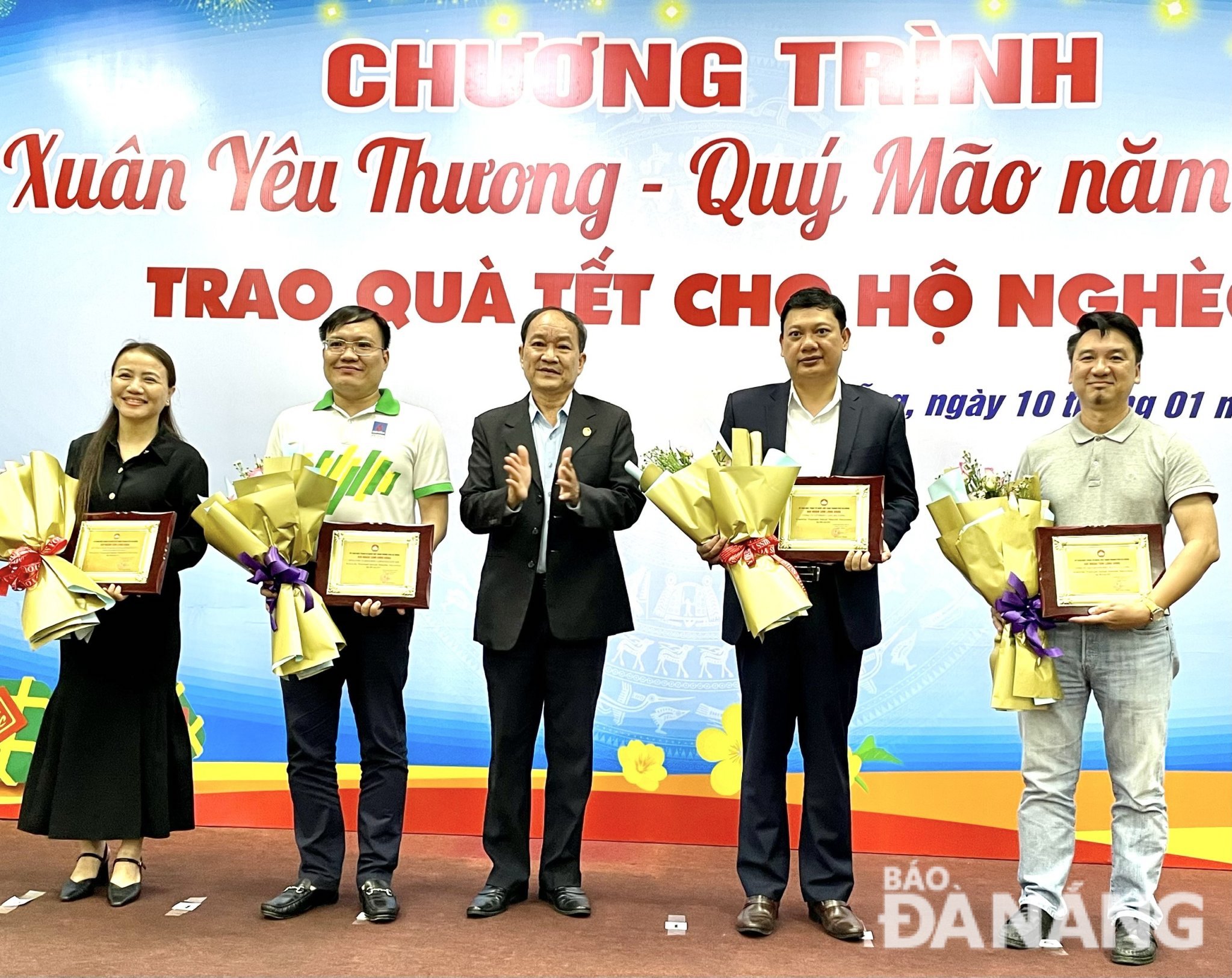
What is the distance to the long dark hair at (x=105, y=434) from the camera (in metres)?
3.33

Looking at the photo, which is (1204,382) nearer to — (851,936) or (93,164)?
(851,936)

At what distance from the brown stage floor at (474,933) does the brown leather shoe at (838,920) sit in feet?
0.10

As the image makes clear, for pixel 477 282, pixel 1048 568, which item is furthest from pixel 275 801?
pixel 1048 568

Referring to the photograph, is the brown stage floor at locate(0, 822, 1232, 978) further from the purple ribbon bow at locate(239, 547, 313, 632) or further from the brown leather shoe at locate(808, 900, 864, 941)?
the purple ribbon bow at locate(239, 547, 313, 632)

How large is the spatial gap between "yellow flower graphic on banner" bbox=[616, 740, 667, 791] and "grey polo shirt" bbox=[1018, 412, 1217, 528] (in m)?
1.71

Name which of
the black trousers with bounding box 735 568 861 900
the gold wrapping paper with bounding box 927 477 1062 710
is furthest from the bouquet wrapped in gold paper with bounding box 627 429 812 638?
the gold wrapping paper with bounding box 927 477 1062 710

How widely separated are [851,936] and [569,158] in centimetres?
267

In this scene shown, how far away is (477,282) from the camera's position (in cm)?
438

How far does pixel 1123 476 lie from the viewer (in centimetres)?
311

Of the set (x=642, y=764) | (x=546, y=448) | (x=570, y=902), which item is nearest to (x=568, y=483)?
(x=546, y=448)

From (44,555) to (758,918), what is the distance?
2.00m

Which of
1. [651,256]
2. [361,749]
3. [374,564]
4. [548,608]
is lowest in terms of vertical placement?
[361,749]

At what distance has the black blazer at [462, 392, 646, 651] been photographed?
327 cm

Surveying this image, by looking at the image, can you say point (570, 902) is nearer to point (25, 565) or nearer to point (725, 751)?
point (725, 751)
